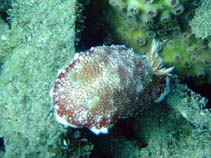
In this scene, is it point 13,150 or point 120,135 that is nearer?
point 13,150

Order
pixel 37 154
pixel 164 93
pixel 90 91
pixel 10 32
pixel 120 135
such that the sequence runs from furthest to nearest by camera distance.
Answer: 1. pixel 120 135
2. pixel 10 32
3. pixel 164 93
4. pixel 37 154
5. pixel 90 91

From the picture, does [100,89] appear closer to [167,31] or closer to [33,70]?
[33,70]

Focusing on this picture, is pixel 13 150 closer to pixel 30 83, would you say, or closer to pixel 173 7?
pixel 30 83

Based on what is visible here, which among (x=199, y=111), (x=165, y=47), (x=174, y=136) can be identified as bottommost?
(x=174, y=136)

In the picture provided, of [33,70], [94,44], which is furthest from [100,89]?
[94,44]

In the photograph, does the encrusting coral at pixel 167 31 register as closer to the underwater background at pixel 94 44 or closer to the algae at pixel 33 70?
the underwater background at pixel 94 44

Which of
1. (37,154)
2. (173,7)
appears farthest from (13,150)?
(173,7)
